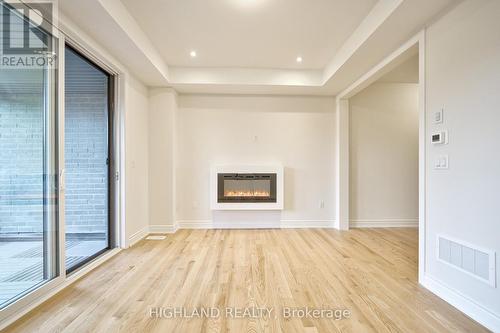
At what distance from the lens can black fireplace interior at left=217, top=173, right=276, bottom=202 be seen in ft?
13.7

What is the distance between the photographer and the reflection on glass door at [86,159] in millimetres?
2473

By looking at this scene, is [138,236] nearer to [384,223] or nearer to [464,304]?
[464,304]

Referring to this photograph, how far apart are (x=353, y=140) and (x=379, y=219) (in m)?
1.56

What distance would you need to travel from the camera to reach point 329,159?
14.4 ft

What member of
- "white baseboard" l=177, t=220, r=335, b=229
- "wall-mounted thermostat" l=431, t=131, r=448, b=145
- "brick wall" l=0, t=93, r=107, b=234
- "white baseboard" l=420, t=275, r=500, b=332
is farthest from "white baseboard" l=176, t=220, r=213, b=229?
"wall-mounted thermostat" l=431, t=131, r=448, b=145

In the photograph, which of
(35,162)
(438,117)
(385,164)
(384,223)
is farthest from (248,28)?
(384,223)

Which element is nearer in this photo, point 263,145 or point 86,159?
point 86,159

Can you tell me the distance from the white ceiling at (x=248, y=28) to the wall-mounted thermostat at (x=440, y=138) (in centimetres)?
139

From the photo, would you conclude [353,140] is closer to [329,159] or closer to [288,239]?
[329,159]

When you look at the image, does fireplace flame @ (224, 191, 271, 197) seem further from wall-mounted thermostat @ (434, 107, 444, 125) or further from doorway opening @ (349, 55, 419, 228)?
wall-mounted thermostat @ (434, 107, 444, 125)

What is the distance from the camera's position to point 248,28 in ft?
8.88

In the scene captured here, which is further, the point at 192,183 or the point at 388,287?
the point at 192,183

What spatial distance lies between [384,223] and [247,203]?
260 centimetres

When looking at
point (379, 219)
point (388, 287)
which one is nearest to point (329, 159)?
point (379, 219)
